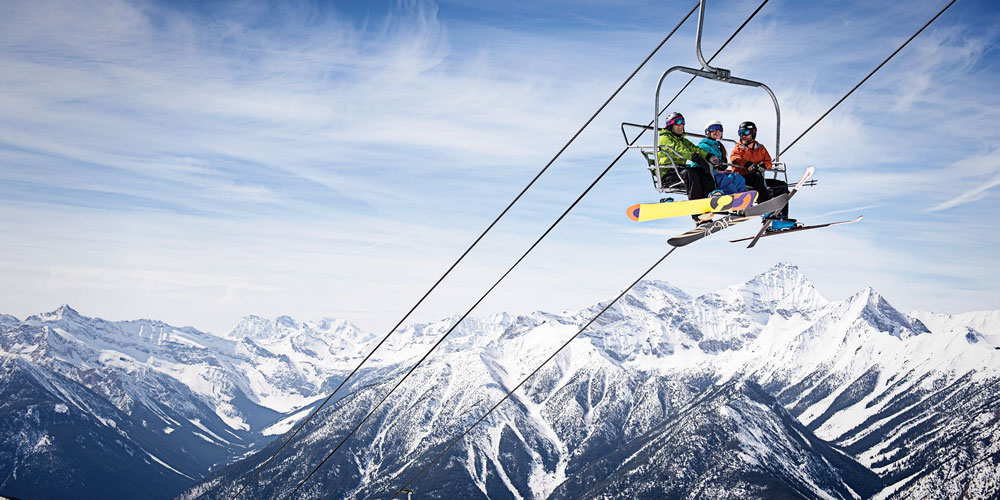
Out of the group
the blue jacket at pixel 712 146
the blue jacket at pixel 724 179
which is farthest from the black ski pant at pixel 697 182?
the blue jacket at pixel 712 146

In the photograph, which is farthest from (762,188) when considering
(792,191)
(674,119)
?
(674,119)

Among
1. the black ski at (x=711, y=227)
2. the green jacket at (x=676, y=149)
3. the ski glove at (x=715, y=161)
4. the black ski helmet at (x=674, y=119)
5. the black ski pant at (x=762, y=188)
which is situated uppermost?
the black ski helmet at (x=674, y=119)

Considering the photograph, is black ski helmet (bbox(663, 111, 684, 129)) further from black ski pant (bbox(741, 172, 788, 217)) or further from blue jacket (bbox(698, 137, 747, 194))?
black ski pant (bbox(741, 172, 788, 217))

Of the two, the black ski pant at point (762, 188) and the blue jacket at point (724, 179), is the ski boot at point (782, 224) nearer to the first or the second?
the black ski pant at point (762, 188)

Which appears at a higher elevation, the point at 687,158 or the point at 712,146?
the point at 712,146

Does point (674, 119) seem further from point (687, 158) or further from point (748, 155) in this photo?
point (748, 155)

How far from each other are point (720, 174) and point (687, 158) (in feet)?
2.74

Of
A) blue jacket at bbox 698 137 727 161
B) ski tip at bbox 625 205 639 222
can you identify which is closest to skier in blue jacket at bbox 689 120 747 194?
blue jacket at bbox 698 137 727 161

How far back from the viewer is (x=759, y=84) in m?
13.8

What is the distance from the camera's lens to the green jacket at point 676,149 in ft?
49.7

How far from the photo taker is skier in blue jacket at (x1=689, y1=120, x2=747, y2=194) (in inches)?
602

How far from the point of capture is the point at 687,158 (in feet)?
50.0

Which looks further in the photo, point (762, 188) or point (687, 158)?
point (762, 188)

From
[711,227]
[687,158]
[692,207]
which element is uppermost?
[687,158]
